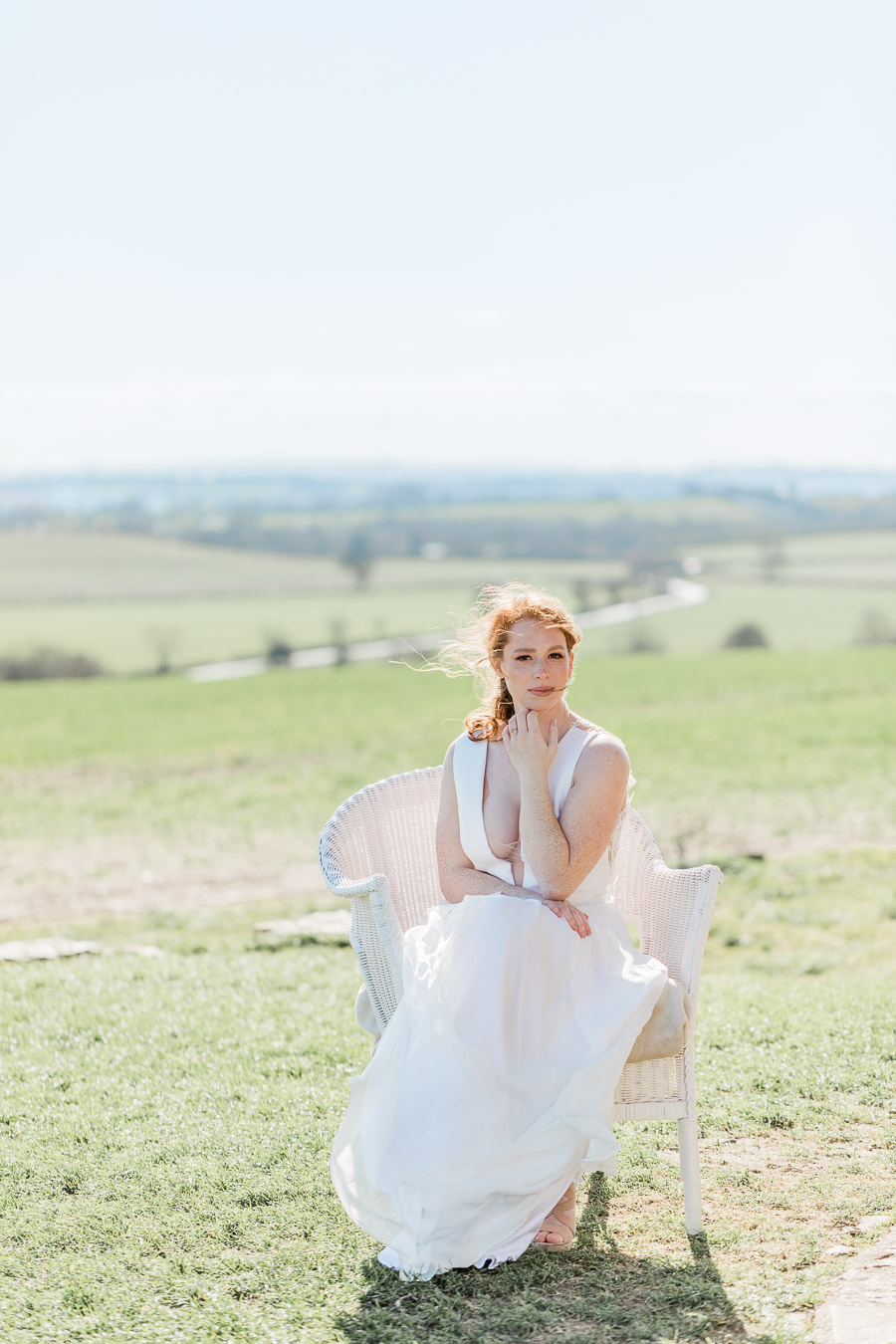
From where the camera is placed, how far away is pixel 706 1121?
4.15m

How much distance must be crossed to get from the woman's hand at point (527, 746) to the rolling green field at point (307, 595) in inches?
1072

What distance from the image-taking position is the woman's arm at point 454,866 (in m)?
3.46

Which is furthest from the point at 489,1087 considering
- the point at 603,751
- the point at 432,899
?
the point at 432,899

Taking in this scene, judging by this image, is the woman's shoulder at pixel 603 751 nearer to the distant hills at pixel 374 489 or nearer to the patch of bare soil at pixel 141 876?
the patch of bare soil at pixel 141 876

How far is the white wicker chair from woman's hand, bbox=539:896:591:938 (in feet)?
1.03

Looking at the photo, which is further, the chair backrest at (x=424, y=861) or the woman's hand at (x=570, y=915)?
the chair backrest at (x=424, y=861)

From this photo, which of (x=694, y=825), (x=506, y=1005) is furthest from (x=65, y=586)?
(x=506, y=1005)

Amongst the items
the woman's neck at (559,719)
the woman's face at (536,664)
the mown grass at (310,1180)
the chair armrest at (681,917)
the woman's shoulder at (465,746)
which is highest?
the woman's face at (536,664)

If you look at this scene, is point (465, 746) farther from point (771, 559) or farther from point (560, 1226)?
point (771, 559)

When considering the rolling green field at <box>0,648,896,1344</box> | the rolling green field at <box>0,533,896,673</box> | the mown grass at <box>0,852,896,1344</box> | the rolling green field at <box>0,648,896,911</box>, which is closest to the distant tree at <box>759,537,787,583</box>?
the rolling green field at <box>0,533,896,673</box>

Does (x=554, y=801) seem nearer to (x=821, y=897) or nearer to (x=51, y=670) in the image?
(x=821, y=897)

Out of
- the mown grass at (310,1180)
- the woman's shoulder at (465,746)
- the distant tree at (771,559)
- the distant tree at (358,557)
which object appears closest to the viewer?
the mown grass at (310,1180)

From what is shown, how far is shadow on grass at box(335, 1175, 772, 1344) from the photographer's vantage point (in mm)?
2861

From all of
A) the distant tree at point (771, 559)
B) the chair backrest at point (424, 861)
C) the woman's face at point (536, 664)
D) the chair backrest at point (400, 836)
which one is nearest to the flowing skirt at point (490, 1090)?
the chair backrest at point (424, 861)
